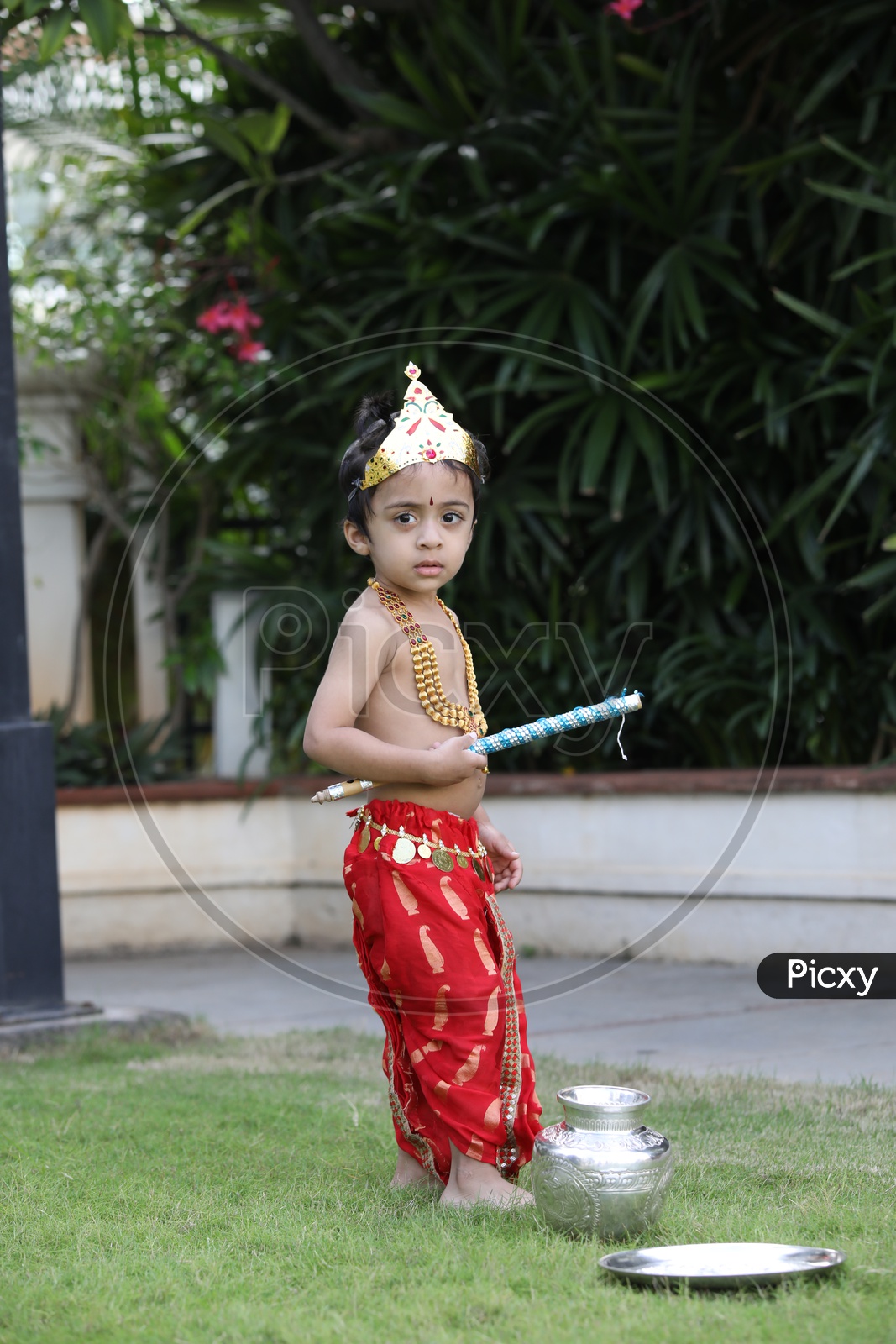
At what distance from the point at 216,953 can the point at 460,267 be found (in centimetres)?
279

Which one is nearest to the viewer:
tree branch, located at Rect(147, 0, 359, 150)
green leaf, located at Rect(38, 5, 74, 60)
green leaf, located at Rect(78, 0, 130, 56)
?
green leaf, located at Rect(78, 0, 130, 56)

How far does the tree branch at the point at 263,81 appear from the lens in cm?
602

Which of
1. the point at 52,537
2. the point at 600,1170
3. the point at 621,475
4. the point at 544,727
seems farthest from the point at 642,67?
the point at 600,1170

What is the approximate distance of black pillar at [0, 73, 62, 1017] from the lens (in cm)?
436

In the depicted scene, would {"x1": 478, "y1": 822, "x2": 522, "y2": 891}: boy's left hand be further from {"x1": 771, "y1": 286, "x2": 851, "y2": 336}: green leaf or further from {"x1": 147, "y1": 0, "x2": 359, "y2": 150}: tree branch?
{"x1": 147, "y1": 0, "x2": 359, "y2": 150}: tree branch

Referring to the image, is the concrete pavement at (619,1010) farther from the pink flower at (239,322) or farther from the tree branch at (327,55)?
the tree branch at (327,55)

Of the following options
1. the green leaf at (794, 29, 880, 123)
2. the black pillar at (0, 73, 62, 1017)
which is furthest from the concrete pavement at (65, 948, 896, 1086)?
the green leaf at (794, 29, 880, 123)

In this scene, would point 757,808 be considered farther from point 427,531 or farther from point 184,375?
point 184,375

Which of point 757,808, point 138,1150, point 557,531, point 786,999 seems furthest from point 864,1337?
point 557,531

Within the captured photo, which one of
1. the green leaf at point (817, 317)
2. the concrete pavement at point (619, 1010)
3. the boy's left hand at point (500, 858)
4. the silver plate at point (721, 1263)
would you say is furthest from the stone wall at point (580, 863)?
the silver plate at point (721, 1263)

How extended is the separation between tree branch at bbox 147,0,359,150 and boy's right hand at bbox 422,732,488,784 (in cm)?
415

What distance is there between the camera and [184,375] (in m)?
7.05

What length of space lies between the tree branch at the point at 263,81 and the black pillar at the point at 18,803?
2.03 m

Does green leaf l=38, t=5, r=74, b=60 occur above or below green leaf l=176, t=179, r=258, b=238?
above
